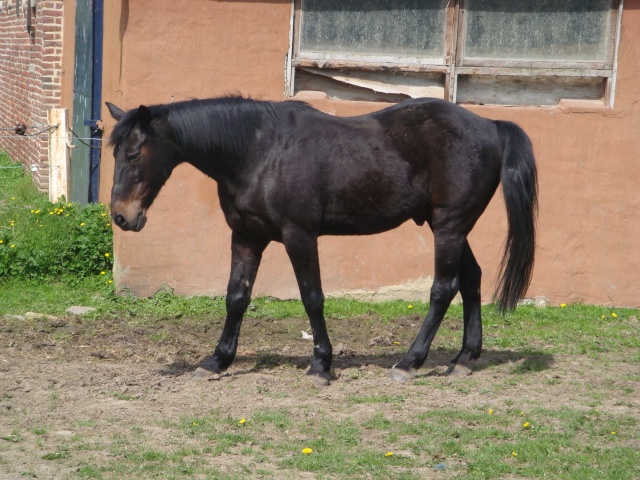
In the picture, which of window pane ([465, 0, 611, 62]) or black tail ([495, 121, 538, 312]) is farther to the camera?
window pane ([465, 0, 611, 62])

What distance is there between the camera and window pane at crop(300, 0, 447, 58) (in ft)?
28.7

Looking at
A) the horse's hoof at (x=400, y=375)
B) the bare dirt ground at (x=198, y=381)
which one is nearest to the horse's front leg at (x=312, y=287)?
the bare dirt ground at (x=198, y=381)

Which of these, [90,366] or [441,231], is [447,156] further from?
[90,366]

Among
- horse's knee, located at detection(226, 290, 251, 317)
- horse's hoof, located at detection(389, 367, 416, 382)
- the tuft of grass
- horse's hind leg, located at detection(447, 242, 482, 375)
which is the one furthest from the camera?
the tuft of grass

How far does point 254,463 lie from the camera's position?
487 cm

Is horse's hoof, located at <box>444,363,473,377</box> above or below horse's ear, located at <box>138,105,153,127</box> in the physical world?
below

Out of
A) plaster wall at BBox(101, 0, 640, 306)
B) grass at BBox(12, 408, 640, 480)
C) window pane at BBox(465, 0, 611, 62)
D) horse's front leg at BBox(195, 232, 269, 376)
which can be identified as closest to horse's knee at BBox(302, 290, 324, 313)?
horse's front leg at BBox(195, 232, 269, 376)

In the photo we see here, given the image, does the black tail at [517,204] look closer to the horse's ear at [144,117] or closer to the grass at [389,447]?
the grass at [389,447]

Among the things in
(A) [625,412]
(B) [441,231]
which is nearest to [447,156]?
(B) [441,231]

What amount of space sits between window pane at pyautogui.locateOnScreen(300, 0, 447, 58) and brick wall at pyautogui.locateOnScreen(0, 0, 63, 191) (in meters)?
4.95

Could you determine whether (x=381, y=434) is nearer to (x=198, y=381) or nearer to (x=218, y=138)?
→ (x=198, y=381)

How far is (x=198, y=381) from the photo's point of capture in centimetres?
643

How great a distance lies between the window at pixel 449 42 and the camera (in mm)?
8727

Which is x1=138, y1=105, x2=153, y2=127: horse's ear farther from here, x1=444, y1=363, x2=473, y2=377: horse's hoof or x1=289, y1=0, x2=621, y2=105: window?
x1=289, y1=0, x2=621, y2=105: window
